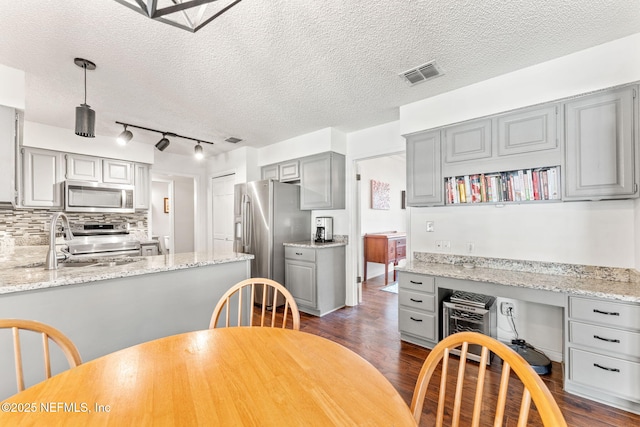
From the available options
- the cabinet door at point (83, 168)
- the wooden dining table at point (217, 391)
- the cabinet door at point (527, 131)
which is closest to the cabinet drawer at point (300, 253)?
the cabinet door at point (527, 131)

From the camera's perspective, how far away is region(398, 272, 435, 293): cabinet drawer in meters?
2.53

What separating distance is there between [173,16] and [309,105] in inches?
60.8

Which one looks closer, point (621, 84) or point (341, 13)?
point (341, 13)

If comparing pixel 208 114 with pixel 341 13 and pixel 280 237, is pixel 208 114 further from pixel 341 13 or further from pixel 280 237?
pixel 341 13

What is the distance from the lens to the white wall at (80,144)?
3.52m

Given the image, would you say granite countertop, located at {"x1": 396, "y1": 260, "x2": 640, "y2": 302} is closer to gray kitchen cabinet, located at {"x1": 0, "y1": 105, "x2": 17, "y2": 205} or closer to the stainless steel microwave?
gray kitchen cabinet, located at {"x1": 0, "y1": 105, "x2": 17, "y2": 205}

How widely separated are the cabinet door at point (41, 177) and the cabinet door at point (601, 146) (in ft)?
18.8

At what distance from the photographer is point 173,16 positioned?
1704 mm

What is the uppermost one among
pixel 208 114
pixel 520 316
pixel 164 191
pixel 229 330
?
pixel 208 114

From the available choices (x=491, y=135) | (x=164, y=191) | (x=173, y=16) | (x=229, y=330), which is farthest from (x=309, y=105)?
(x=164, y=191)

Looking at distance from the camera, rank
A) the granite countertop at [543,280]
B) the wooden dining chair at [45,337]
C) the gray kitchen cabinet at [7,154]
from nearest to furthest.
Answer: the wooden dining chair at [45,337], the granite countertop at [543,280], the gray kitchen cabinet at [7,154]

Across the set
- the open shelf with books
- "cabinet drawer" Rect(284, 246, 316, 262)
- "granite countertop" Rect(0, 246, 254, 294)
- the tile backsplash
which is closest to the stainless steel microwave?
the tile backsplash

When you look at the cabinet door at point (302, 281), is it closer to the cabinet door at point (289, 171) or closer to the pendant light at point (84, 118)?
the cabinet door at point (289, 171)

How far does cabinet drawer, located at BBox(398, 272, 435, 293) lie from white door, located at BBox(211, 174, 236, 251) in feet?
10.4
